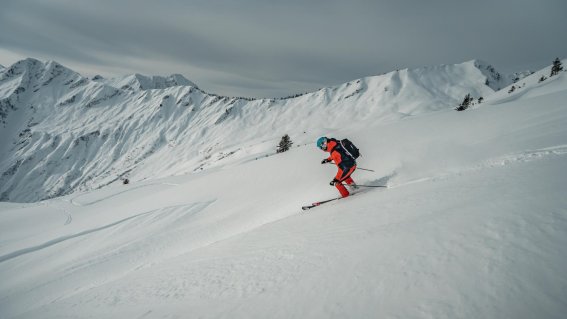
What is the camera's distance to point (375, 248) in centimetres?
435

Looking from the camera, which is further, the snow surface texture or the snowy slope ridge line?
the snowy slope ridge line

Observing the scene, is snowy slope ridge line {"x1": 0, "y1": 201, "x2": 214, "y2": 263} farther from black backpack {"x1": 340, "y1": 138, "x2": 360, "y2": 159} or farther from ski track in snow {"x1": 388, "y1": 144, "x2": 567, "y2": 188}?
ski track in snow {"x1": 388, "y1": 144, "x2": 567, "y2": 188}

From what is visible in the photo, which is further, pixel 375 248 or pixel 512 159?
pixel 512 159

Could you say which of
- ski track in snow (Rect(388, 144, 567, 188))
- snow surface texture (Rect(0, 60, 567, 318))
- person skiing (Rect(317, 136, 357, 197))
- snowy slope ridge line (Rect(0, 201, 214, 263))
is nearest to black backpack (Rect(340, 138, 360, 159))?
person skiing (Rect(317, 136, 357, 197))

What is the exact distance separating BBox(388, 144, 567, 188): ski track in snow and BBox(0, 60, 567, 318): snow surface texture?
66mm

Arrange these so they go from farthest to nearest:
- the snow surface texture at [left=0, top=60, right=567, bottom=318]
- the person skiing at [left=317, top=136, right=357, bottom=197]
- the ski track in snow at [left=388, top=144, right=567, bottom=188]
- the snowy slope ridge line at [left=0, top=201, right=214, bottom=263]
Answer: the snowy slope ridge line at [left=0, top=201, right=214, bottom=263], the person skiing at [left=317, top=136, right=357, bottom=197], the ski track in snow at [left=388, top=144, right=567, bottom=188], the snow surface texture at [left=0, top=60, right=567, bottom=318]

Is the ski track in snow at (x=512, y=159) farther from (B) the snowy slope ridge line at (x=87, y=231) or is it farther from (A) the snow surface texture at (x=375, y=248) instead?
(B) the snowy slope ridge line at (x=87, y=231)

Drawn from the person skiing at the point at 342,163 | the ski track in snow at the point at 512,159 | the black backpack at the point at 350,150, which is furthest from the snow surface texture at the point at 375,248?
the black backpack at the point at 350,150

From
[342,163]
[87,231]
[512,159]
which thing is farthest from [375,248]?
[87,231]

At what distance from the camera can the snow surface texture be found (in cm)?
310

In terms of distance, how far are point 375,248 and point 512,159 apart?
5.72m

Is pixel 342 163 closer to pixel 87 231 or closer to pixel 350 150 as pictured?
pixel 350 150

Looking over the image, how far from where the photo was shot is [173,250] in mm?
10141

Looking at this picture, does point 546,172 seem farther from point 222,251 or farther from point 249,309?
point 222,251
